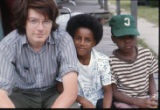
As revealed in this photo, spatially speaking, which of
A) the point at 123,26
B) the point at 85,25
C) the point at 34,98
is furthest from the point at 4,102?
the point at 123,26

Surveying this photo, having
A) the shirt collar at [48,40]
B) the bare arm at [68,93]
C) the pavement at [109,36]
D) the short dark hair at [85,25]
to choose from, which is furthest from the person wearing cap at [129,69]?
the pavement at [109,36]

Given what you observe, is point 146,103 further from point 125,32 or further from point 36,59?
point 36,59

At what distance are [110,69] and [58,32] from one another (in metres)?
0.50

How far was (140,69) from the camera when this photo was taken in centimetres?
246

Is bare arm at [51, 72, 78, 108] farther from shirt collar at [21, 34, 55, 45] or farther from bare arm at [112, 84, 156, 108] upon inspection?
bare arm at [112, 84, 156, 108]

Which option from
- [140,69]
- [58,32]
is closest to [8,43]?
[58,32]

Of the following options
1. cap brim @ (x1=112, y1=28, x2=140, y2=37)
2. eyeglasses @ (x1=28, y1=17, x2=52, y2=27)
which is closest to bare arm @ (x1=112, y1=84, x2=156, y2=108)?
cap brim @ (x1=112, y1=28, x2=140, y2=37)

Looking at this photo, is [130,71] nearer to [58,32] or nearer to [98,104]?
[98,104]

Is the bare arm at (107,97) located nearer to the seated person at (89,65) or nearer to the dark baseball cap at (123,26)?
the seated person at (89,65)

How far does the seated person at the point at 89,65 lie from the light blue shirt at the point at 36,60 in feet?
0.46

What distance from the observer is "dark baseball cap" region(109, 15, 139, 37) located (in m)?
2.47

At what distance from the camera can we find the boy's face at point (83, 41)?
7.94 feet

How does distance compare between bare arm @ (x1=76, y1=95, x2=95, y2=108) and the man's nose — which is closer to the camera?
the man's nose

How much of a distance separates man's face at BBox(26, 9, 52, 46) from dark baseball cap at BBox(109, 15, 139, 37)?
575mm
